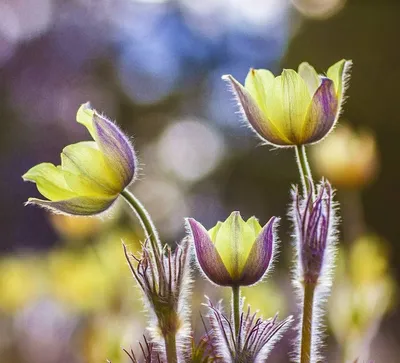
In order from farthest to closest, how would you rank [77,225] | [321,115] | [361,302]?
[77,225] < [361,302] < [321,115]

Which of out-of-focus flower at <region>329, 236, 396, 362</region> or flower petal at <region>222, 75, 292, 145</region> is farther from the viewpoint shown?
out-of-focus flower at <region>329, 236, 396, 362</region>

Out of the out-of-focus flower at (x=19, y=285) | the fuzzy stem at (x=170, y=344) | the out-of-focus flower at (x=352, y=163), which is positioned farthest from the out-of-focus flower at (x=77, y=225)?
the fuzzy stem at (x=170, y=344)

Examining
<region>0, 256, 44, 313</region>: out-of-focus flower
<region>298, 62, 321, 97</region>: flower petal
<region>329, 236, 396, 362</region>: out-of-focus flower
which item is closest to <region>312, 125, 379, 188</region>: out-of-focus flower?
<region>329, 236, 396, 362</region>: out-of-focus flower

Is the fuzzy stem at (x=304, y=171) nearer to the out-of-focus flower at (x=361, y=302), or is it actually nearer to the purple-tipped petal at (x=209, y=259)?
the purple-tipped petal at (x=209, y=259)

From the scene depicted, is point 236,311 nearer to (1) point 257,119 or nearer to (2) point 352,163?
(1) point 257,119

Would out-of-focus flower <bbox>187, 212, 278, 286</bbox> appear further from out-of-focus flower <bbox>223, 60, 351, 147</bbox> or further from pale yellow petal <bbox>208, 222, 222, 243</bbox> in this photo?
out-of-focus flower <bbox>223, 60, 351, 147</bbox>

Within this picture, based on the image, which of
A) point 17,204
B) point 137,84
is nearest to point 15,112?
point 17,204

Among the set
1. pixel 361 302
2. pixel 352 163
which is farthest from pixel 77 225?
pixel 361 302

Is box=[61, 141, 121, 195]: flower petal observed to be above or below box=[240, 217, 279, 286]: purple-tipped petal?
above
